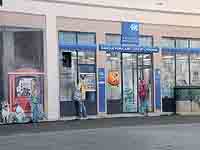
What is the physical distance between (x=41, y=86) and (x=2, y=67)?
7.32ft

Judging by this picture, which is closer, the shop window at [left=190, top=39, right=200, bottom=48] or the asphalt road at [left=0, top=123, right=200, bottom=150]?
the asphalt road at [left=0, top=123, right=200, bottom=150]

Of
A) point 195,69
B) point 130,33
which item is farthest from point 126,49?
point 195,69

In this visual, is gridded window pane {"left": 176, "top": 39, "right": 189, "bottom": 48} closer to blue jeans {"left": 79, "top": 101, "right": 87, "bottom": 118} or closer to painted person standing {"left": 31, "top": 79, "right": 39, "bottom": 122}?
blue jeans {"left": 79, "top": 101, "right": 87, "bottom": 118}

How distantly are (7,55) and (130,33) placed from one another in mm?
7110

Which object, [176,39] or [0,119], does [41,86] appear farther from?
[176,39]

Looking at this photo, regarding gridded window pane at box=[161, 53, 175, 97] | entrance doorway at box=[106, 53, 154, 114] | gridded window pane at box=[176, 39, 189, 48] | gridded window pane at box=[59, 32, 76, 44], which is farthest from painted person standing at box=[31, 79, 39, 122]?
gridded window pane at box=[176, 39, 189, 48]

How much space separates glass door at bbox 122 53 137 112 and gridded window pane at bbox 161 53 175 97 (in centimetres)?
191

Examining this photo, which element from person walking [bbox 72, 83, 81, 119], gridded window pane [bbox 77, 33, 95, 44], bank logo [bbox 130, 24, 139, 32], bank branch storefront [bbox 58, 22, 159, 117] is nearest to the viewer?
person walking [bbox 72, 83, 81, 119]

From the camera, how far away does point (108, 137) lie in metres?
18.3

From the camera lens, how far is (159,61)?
32.5 metres

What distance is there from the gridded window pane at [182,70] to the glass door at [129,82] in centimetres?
292

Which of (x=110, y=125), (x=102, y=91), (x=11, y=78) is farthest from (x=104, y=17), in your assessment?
(x=110, y=125)

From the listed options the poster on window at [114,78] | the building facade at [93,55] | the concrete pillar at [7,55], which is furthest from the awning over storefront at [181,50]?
the concrete pillar at [7,55]

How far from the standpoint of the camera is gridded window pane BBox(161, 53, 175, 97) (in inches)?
1291
